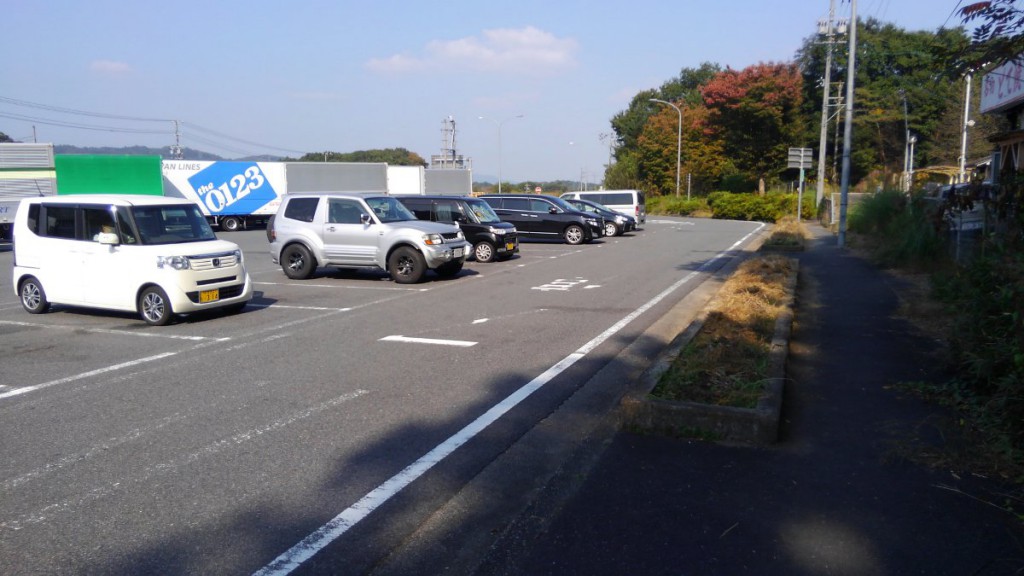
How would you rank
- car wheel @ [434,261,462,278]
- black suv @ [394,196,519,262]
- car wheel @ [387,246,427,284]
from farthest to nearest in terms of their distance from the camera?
1. black suv @ [394,196,519,262]
2. car wheel @ [434,261,462,278]
3. car wheel @ [387,246,427,284]

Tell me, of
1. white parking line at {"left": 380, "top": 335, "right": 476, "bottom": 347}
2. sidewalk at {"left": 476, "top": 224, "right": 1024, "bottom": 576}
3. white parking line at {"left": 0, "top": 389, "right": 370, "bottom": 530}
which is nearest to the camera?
sidewalk at {"left": 476, "top": 224, "right": 1024, "bottom": 576}

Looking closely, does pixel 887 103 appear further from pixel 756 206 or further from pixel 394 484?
pixel 394 484

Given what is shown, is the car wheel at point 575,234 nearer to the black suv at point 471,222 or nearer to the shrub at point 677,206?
the black suv at point 471,222

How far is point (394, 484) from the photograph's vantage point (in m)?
4.99

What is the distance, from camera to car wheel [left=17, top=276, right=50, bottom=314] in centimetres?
1186

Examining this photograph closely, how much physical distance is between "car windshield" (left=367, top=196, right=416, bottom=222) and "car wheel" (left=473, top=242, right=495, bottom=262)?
3675mm

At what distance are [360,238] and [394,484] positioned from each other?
11053mm

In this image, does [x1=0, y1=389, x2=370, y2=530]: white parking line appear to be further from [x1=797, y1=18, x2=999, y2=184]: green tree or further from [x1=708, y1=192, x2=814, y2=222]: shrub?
[x1=797, y1=18, x2=999, y2=184]: green tree

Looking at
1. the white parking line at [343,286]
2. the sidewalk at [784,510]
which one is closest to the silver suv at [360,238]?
the white parking line at [343,286]

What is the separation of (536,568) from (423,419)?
2677mm

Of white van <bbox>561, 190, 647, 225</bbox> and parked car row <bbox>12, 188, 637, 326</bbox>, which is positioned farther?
white van <bbox>561, 190, 647, 225</bbox>

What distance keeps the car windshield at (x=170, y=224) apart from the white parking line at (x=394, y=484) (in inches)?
252

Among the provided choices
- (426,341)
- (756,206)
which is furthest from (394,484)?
(756,206)

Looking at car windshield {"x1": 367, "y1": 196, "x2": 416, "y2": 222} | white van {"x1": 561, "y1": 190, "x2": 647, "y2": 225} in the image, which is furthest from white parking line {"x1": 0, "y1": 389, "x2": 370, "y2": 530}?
white van {"x1": 561, "y1": 190, "x2": 647, "y2": 225}
